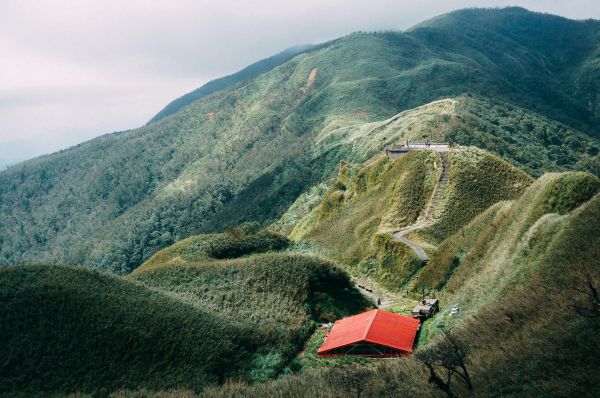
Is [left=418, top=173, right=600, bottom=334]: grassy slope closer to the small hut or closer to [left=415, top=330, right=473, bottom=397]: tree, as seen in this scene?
the small hut

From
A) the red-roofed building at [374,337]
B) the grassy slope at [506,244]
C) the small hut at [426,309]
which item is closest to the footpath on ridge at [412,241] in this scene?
the grassy slope at [506,244]

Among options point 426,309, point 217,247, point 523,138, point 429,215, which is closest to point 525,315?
point 426,309

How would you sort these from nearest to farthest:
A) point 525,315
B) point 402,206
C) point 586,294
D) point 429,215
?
point 586,294
point 525,315
point 429,215
point 402,206

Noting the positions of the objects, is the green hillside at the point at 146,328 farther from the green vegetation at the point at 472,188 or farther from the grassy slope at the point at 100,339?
the green vegetation at the point at 472,188

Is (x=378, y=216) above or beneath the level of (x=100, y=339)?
beneath

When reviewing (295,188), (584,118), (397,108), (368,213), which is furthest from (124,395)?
(584,118)

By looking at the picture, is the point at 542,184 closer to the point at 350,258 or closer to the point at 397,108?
the point at 350,258

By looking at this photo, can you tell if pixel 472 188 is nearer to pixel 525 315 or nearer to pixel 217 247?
pixel 217 247

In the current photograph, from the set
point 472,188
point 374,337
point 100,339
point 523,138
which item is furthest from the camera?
point 523,138

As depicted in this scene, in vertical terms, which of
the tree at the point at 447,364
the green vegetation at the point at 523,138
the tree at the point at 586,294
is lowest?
the green vegetation at the point at 523,138
